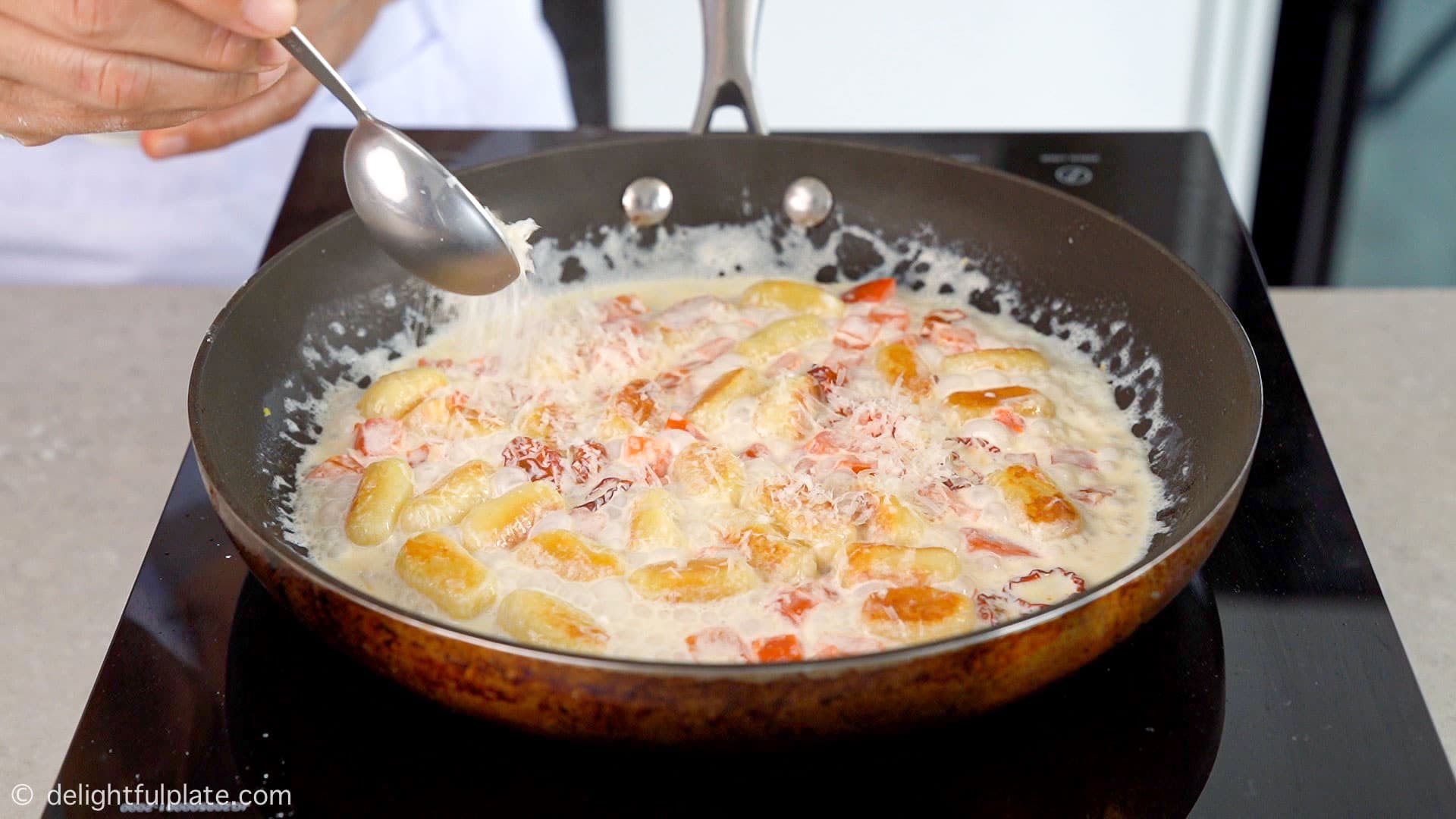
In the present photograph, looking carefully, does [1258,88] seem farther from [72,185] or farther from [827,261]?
[72,185]

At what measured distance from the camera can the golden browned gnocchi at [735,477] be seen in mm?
1041

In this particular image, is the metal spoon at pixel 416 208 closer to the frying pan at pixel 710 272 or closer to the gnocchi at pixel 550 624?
the frying pan at pixel 710 272

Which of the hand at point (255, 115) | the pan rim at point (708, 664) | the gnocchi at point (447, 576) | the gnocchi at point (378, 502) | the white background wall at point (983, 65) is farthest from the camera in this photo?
the white background wall at point (983, 65)

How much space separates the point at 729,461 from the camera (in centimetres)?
121

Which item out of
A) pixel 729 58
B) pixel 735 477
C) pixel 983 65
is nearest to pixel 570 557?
pixel 735 477

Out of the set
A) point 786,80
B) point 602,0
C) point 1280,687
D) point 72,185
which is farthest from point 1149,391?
point 602,0

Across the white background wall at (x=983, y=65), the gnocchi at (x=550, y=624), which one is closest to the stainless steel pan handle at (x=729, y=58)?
the gnocchi at (x=550, y=624)

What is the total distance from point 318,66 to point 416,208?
159 mm

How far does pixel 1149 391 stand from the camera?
132 cm

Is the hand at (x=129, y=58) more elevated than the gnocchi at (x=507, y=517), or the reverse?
the hand at (x=129, y=58)

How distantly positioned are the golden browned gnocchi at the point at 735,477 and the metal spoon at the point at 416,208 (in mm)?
130

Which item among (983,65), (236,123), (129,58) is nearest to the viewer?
(129,58)

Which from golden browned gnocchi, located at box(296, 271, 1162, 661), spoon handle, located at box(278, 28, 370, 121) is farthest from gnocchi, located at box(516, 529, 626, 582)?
spoon handle, located at box(278, 28, 370, 121)

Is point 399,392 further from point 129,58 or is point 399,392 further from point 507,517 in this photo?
point 129,58
